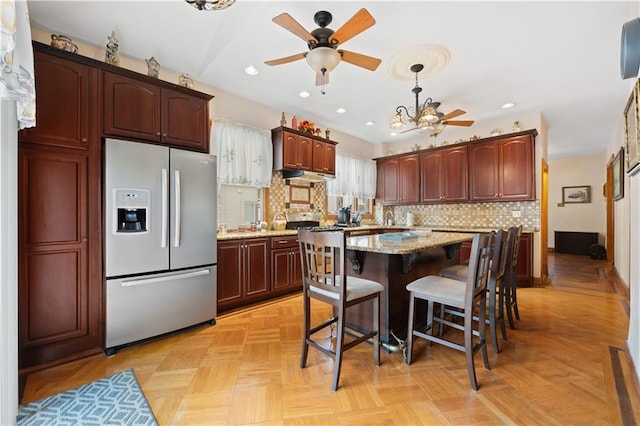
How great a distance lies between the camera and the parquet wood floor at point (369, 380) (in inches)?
62.8

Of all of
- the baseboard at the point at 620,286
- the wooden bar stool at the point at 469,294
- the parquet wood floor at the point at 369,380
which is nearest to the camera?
the parquet wood floor at the point at 369,380

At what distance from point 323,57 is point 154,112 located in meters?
1.65

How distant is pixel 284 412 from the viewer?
1625 mm

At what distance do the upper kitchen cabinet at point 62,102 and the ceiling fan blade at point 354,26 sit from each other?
A: 201 centimetres

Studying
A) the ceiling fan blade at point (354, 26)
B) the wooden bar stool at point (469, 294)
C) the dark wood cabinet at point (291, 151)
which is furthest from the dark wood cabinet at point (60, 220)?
the wooden bar stool at point (469, 294)

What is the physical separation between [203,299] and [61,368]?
1.10 m

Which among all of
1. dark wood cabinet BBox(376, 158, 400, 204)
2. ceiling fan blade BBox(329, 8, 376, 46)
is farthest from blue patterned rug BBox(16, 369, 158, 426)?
dark wood cabinet BBox(376, 158, 400, 204)

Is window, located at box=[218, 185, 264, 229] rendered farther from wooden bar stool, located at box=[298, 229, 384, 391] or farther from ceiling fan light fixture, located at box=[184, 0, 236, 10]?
ceiling fan light fixture, located at box=[184, 0, 236, 10]

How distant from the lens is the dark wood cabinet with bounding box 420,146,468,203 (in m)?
5.08

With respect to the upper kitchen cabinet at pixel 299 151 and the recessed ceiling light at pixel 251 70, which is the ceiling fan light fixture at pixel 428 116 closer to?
the upper kitchen cabinet at pixel 299 151

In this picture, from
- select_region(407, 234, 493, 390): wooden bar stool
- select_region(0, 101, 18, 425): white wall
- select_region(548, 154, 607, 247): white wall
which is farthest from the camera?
select_region(548, 154, 607, 247): white wall

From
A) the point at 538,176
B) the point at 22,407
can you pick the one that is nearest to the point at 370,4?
the point at 22,407

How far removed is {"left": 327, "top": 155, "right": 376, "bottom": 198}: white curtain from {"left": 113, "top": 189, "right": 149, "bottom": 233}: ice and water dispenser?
3.47m

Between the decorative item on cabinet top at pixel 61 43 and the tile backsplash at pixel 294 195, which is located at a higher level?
the decorative item on cabinet top at pixel 61 43
